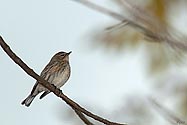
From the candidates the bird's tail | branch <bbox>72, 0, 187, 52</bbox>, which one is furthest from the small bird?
branch <bbox>72, 0, 187, 52</bbox>

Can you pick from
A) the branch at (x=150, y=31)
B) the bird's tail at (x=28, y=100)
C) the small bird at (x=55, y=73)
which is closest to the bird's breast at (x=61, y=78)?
the small bird at (x=55, y=73)

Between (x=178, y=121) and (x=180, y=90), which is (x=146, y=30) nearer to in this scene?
(x=178, y=121)

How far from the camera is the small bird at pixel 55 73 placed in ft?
11.7

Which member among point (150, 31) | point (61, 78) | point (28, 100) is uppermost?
point (61, 78)

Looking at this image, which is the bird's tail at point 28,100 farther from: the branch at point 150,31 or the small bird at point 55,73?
the branch at point 150,31

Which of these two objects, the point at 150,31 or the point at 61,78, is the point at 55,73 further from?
the point at 150,31

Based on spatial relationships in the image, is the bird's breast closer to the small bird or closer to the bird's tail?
the small bird

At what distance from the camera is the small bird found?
3572 mm

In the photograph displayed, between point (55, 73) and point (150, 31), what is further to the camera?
point (55, 73)

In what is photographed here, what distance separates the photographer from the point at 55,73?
3930mm

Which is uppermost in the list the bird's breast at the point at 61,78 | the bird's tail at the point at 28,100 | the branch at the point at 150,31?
the bird's breast at the point at 61,78

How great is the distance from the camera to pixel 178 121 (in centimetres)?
156

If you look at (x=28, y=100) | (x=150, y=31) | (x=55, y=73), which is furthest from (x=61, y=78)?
(x=150, y=31)

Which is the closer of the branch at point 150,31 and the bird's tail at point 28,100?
the branch at point 150,31
